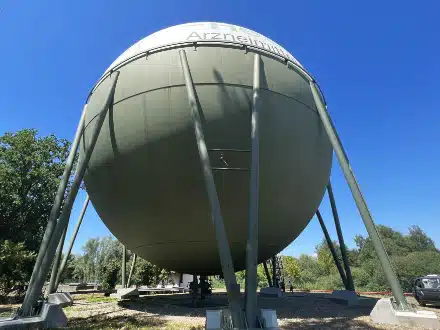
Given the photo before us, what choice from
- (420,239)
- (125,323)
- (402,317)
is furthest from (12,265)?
(420,239)

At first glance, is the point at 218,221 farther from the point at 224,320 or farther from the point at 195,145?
the point at 195,145

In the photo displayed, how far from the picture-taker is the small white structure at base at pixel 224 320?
520 centimetres

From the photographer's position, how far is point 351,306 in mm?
10258

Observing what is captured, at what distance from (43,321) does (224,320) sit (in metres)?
3.95

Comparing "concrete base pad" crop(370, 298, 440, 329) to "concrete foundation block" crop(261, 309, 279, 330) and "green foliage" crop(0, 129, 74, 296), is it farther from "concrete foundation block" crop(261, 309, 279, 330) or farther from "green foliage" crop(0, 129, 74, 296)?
"green foliage" crop(0, 129, 74, 296)

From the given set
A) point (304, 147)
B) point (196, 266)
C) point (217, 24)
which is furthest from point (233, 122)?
point (196, 266)

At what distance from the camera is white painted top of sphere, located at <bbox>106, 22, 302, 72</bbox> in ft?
27.2

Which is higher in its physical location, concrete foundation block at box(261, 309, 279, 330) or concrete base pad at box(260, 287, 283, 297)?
concrete base pad at box(260, 287, 283, 297)

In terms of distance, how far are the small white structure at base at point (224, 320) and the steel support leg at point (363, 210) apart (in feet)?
9.83

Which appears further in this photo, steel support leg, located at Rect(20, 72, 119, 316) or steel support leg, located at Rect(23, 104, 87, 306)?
steel support leg, located at Rect(23, 104, 87, 306)

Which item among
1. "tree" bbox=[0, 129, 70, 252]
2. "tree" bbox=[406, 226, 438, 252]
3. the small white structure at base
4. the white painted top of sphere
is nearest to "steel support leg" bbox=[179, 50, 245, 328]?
the small white structure at base

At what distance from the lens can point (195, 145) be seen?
7246 millimetres

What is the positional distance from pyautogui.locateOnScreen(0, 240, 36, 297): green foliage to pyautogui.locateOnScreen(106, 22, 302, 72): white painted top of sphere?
1109 cm

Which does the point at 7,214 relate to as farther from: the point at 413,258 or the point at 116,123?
the point at 413,258
